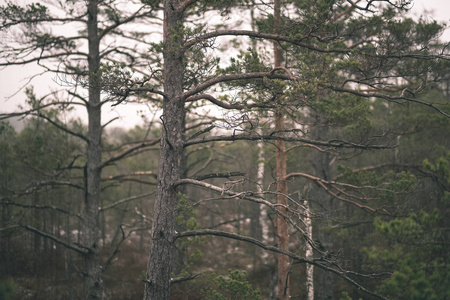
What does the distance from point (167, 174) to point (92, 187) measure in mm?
3540

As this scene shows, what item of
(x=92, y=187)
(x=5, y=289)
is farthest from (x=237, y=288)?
(x=5, y=289)

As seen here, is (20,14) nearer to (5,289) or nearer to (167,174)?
(167,174)

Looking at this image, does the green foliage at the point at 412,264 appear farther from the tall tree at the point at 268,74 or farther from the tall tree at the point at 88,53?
the tall tree at the point at 88,53

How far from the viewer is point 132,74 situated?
499 centimetres

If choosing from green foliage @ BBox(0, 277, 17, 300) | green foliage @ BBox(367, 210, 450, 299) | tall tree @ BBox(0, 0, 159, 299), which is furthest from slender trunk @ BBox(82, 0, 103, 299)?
green foliage @ BBox(367, 210, 450, 299)

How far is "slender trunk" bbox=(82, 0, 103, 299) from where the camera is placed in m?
7.56

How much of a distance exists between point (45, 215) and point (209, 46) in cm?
1186

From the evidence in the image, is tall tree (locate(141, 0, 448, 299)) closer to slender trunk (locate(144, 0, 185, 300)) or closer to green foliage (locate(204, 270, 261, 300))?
slender trunk (locate(144, 0, 185, 300))

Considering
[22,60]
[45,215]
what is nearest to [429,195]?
[22,60]

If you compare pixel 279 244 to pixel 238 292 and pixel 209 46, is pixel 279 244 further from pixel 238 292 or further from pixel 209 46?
pixel 209 46

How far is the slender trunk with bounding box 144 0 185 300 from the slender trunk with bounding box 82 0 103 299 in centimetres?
299

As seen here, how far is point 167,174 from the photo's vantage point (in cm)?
539

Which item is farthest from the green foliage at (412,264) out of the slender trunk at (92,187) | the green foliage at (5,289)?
the slender trunk at (92,187)

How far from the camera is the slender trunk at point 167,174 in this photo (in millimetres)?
5223
